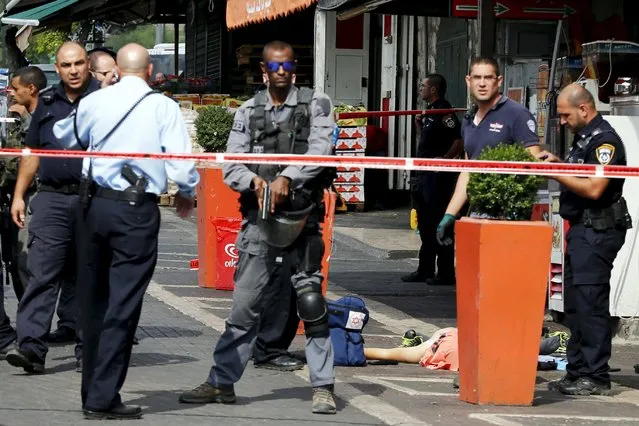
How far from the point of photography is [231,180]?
24.8ft

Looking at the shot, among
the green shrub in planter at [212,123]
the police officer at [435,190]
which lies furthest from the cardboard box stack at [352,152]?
the police officer at [435,190]

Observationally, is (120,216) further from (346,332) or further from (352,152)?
(352,152)

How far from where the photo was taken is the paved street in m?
7.35

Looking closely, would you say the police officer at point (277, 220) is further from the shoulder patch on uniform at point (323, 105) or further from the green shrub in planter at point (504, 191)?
the green shrub in planter at point (504, 191)

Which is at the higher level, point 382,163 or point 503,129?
point 503,129

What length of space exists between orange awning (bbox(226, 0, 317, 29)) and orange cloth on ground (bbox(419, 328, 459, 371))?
24.3 feet

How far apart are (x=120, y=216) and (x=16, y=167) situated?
2.84 meters

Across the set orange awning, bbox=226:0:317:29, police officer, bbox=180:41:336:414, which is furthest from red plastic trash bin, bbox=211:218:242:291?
police officer, bbox=180:41:336:414

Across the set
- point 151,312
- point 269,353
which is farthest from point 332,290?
point 269,353

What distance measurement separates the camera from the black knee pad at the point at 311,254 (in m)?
7.53

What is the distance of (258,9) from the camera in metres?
18.7

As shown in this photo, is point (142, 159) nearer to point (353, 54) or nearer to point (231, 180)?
point (231, 180)

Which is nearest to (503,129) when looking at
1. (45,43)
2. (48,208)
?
(48,208)

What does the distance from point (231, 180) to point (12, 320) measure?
3.92 m
